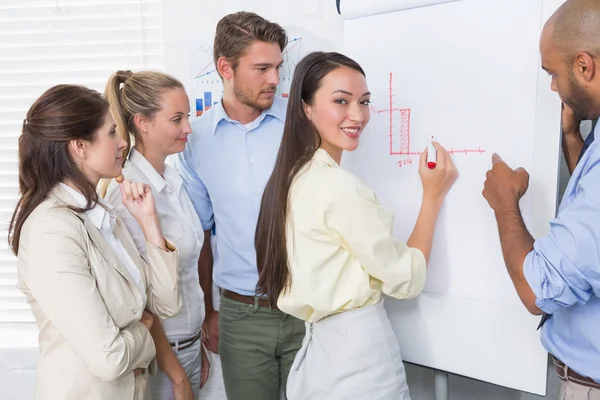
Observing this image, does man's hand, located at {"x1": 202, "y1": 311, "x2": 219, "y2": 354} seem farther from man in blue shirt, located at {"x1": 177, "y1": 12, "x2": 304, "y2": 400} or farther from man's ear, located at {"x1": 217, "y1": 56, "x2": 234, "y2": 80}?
man's ear, located at {"x1": 217, "y1": 56, "x2": 234, "y2": 80}

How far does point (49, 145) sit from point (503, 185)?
112 cm

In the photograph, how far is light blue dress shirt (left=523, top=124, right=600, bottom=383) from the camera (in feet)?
3.47

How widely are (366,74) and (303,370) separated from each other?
89 cm

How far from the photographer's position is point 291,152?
145 centimetres

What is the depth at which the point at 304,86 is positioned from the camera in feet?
4.86

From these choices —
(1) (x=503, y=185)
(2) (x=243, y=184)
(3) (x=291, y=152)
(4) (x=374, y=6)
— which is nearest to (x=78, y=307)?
(3) (x=291, y=152)

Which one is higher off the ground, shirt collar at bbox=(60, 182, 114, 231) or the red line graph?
the red line graph

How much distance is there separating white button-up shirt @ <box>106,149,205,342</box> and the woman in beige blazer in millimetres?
217

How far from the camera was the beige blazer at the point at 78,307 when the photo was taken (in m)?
1.24

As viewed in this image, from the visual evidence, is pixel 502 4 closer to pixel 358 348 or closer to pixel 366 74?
pixel 366 74

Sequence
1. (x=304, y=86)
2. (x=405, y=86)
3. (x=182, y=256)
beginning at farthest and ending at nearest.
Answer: (x=182, y=256)
(x=405, y=86)
(x=304, y=86)

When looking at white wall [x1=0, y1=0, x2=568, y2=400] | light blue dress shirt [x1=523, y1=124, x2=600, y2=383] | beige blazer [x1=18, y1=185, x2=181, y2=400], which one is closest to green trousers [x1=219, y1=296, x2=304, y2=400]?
beige blazer [x1=18, y1=185, x2=181, y2=400]

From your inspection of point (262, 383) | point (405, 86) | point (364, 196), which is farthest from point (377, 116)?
point (262, 383)

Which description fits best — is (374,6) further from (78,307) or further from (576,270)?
(78,307)
